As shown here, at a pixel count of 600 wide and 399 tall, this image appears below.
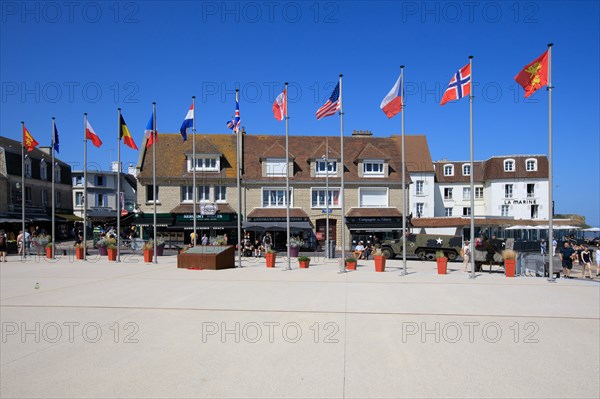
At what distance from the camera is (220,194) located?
145 ft

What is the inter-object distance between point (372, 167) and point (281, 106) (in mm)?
25051

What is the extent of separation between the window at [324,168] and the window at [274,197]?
3.47m

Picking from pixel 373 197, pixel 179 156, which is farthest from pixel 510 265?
pixel 179 156

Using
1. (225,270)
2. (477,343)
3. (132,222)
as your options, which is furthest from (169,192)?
(477,343)

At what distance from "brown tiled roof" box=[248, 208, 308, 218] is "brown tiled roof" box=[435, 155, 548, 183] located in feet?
66.6

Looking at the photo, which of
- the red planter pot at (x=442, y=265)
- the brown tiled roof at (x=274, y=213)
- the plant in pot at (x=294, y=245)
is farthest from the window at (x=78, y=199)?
the red planter pot at (x=442, y=265)

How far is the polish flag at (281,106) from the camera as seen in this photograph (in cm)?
2184

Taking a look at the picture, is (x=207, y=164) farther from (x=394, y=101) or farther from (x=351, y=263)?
(x=394, y=101)

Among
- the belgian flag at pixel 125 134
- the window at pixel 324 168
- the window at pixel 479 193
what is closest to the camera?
the belgian flag at pixel 125 134

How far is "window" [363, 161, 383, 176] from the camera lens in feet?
149

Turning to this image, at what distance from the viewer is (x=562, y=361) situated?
7598 millimetres

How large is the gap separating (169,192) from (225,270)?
76.8 feet

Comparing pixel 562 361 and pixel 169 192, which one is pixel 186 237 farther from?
pixel 562 361

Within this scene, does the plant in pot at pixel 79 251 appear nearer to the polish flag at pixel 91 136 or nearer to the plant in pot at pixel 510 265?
the polish flag at pixel 91 136
